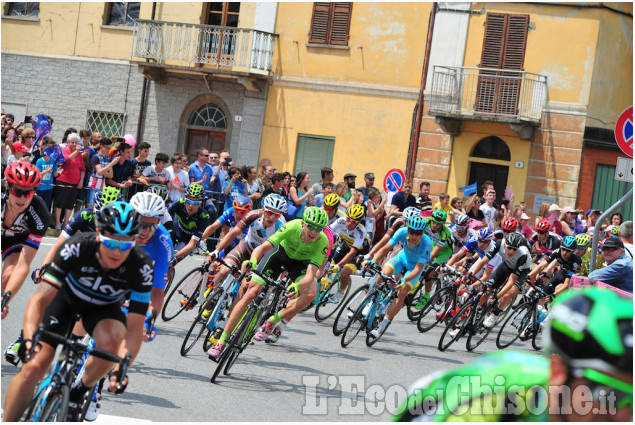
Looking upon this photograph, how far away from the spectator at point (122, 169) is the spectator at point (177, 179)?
811 mm

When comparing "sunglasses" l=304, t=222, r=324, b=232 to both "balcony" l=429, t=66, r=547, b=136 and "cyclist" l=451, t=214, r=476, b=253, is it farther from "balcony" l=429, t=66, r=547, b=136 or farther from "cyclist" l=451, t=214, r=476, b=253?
"balcony" l=429, t=66, r=547, b=136

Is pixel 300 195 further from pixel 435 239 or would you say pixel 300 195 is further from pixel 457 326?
pixel 457 326

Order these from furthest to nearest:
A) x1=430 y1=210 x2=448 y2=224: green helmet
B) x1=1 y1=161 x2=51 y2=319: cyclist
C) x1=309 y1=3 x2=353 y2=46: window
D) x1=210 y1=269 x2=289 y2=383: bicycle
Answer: x1=309 y1=3 x2=353 y2=46: window
x1=430 y1=210 x2=448 y2=224: green helmet
x1=210 y1=269 x2=289 y2=383: bicycle
x1=1 y1=161 x2=51 y2=319: cyclist

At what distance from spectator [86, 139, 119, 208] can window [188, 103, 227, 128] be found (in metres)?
12.4

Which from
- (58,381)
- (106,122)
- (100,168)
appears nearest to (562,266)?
(100,168)

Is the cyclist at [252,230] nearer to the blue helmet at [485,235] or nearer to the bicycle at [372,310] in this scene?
the bicycle at [372,310]

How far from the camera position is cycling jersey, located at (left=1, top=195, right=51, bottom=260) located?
8.02 meters

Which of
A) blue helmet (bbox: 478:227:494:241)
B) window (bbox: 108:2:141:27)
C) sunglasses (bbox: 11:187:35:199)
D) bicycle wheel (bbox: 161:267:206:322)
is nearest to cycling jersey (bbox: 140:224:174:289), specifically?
sunglasses (bbox: 11:187:35:199)

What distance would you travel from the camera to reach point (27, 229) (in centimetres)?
812

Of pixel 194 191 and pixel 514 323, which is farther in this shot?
pixel 514 323

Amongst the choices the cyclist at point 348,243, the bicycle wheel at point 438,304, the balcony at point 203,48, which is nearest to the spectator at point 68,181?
the cyclist at point 348,243

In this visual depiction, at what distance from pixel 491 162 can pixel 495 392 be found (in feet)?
84.3

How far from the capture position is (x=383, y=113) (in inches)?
1135

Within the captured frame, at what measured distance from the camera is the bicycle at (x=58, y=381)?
205 inches
